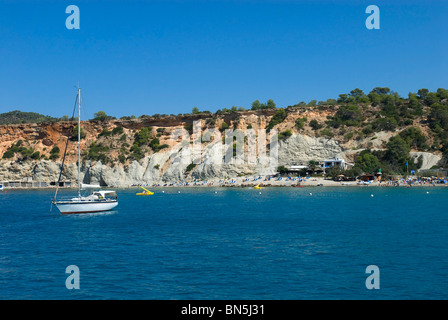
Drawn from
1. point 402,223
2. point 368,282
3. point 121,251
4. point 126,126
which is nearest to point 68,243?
point 121,251

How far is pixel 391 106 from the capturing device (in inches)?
3939

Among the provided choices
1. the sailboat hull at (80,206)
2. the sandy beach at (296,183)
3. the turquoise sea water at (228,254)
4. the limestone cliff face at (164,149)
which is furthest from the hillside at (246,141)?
the turquoise sea water at (228,254)

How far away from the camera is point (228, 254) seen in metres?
23.9

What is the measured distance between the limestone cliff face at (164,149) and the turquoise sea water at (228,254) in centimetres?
4796

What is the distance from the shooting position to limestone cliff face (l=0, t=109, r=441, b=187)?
9038 cm

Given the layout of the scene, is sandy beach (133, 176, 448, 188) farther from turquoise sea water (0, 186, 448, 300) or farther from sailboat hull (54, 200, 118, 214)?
sailboat hull (54, 200, 118, 214)

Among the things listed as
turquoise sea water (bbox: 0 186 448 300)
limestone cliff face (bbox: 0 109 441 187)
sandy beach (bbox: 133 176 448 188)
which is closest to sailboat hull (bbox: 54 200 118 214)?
turquoise sea water (bbox: 0 186 448 300)

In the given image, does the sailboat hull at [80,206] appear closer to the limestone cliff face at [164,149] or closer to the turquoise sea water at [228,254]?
the turquoise sea water at [228,254]

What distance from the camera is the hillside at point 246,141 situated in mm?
88500

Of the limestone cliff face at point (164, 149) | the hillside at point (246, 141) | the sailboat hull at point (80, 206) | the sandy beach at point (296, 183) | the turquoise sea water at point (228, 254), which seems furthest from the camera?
the limestone cliff face at point (164, 149)

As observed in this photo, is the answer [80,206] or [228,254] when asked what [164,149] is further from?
[228,254]

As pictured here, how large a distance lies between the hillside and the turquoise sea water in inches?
1840

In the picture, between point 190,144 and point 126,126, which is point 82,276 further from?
point 126,126

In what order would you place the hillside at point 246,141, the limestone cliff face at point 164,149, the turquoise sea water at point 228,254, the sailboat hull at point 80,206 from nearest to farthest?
the turquoise sea water at point 228,254, the sailboat hull at point 80,206, the hillside at point 246,141, the limestone cliff face at point 164,149
